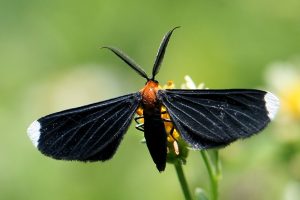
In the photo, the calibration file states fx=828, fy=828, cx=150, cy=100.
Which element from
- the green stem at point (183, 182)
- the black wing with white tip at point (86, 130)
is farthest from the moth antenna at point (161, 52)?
the green stem at point (183, 182)

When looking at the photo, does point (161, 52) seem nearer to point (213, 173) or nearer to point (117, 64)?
point (213, 173)

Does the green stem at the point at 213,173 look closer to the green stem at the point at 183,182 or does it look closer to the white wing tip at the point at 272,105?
the green stem at the point at 183,182

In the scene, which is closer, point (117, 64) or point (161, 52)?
point (161, 52)

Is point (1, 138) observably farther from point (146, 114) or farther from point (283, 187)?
point (146, 114)

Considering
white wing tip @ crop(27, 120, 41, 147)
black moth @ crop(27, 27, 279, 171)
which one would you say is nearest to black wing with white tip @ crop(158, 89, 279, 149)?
black moth @ crop(27, 27, 279, 171)

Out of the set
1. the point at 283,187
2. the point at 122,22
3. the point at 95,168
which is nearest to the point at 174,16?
the point at 122,22

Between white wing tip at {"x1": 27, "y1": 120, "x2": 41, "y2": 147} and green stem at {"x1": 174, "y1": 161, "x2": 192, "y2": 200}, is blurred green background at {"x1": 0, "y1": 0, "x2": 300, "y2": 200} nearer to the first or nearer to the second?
green stem at {"x1": 174, "y1": 161, "x2": 192, "y2": 200}

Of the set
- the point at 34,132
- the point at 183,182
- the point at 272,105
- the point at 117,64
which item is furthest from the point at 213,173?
the point at 117,64
